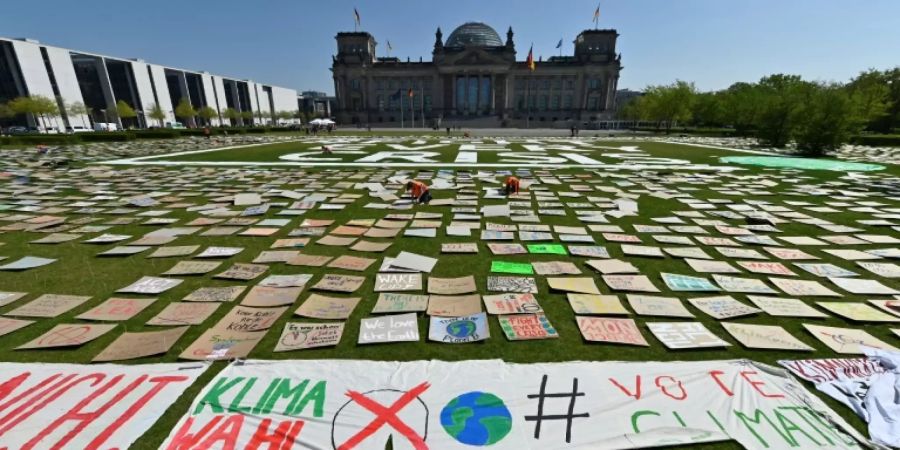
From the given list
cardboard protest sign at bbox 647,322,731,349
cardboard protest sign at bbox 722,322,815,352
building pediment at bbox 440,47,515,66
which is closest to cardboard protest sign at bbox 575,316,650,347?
cardboard protest sign at bbox 647,322,731,349

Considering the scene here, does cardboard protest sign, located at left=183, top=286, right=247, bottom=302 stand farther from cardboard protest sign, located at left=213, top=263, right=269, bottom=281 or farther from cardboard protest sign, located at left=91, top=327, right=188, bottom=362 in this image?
cardboard protest sign, located at left=91, top=327, right=188, bottom=362

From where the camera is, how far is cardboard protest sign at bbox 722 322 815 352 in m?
4.36

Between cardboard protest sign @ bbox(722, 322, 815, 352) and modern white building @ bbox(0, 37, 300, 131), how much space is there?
108302 millimetres

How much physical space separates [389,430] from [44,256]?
8534 mm

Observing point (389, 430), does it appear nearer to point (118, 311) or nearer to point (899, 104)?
point (118, 311)

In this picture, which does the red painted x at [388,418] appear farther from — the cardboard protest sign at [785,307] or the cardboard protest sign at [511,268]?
the cardboard protest sign at [785,307]

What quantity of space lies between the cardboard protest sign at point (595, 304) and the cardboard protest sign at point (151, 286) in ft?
21.3

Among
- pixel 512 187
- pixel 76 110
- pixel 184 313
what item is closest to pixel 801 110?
pixel 512 187

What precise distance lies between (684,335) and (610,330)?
3.00 feet

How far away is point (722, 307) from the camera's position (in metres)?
5.27

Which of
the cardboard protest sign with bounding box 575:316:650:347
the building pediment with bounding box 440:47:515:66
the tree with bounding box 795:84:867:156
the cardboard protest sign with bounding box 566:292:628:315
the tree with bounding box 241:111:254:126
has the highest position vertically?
the building pediment with bounding box 440:47:515:66

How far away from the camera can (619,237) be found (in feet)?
27.2

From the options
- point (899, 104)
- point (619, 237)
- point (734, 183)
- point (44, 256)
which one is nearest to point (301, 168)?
point (44, 256)

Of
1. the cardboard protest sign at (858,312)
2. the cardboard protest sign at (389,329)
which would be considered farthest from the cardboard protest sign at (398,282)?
the cardboard protest sign at (858,312)
